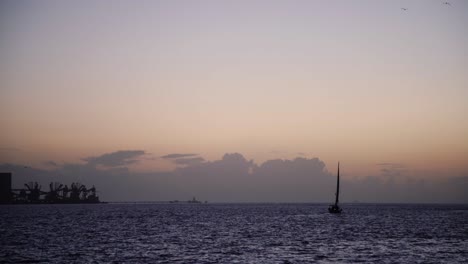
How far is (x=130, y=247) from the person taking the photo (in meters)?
64.1

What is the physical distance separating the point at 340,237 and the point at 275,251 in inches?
828

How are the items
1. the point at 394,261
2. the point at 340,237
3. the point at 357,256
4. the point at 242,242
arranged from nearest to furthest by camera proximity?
the point at 394,261, the point at 357,256, the point at 242,242, the point at 340,237

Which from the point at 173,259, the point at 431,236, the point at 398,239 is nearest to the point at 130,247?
the point at 173,259

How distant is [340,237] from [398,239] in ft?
27.2

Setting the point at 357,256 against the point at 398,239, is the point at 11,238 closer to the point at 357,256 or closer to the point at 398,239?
the point at 357,256

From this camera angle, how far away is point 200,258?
54.7 metres

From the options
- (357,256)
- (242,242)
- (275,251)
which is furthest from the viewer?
(242,242)

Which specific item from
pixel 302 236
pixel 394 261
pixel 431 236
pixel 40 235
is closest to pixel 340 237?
pixel 302 236

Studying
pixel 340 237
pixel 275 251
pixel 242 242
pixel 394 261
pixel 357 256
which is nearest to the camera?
pixel 394 261

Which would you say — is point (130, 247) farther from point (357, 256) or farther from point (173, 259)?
point (357, 256)

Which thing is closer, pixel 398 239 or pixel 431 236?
pixel 398 239

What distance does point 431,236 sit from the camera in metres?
81.0

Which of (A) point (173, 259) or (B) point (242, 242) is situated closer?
(A) point (173, 259)

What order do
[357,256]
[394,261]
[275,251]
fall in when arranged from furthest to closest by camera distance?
1. [275,251]
2. [357,256]
3. [394,261]
